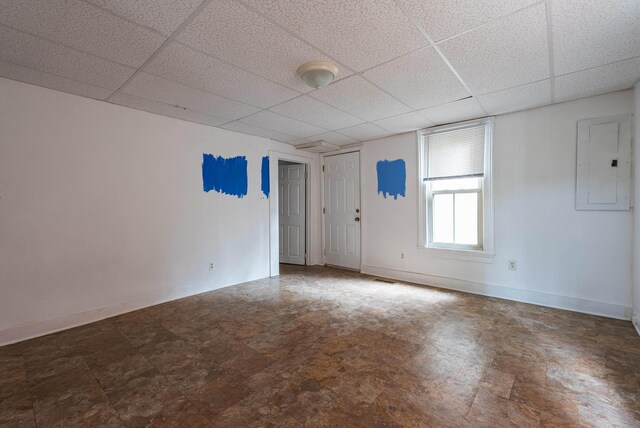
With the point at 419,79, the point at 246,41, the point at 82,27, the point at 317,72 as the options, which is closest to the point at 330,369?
the point at 317,72

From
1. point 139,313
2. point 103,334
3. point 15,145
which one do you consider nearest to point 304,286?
point 139,313

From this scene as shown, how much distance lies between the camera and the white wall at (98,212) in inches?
98.7

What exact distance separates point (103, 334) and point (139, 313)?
51 cm

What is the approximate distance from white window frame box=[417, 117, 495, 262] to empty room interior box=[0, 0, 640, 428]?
1.4 inches

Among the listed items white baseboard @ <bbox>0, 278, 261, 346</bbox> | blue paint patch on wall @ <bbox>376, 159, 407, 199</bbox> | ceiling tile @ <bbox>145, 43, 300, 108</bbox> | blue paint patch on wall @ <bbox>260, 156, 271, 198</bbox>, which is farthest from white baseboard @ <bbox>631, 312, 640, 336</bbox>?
white baseboard @ <bbox>0, 278, 261, 346</bbox>

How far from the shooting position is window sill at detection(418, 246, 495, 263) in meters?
3.68

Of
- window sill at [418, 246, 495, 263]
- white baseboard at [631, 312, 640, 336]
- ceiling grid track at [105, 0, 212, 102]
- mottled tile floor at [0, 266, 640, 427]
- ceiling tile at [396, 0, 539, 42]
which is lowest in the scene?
mottled tile floor at [0, 266, 640, 427]

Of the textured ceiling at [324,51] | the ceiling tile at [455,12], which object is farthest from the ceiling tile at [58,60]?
the ceiling tile at [455,12]

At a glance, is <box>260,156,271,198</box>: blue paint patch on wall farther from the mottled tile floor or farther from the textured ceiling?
the mottled tile floor

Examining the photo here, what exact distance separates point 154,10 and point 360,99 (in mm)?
1958

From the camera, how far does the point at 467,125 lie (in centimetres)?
376

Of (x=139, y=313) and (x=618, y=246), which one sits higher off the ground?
(x=618, y=246)

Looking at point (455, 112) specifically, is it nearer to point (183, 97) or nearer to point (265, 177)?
point (265, 177)

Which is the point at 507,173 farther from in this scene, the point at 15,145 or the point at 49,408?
the point at 15,145
